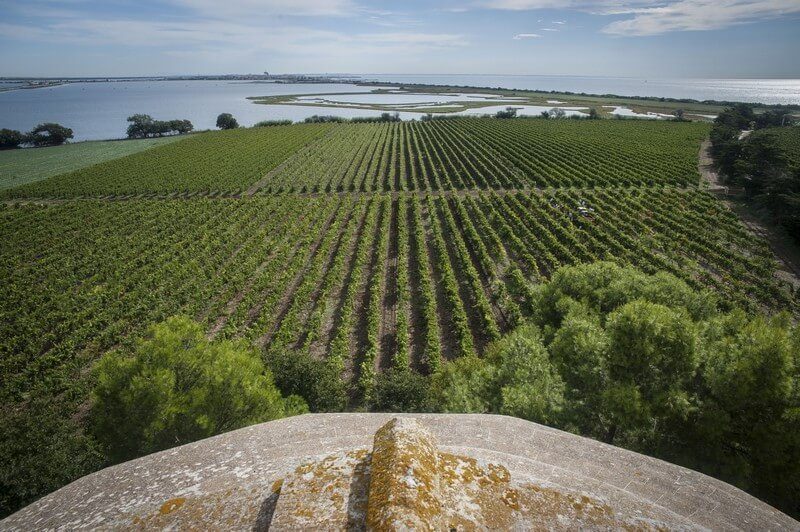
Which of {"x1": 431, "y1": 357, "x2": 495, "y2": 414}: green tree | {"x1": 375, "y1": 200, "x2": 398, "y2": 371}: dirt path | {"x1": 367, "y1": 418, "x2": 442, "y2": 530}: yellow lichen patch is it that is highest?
{"x1": 367, "y1": 418, "x2": 442, "y2": 530}: yellow lichen patch

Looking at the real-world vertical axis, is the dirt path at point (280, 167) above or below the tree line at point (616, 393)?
above

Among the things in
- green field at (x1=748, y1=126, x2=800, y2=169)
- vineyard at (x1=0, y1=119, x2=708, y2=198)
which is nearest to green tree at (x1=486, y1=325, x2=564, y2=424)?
vineyard at (x1=0, y1=119, x2=708, y2=198)

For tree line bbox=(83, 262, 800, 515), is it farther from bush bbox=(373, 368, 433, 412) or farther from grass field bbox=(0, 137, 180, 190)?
grass field bbox=(0, 137, 180, 190)

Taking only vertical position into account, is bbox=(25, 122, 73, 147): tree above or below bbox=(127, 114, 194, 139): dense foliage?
below

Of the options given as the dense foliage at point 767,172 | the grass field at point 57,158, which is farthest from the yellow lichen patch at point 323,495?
the grass field at point 57,158

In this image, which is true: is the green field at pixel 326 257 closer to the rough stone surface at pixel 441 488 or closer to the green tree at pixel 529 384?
the rough stone surface at pixel 441 488

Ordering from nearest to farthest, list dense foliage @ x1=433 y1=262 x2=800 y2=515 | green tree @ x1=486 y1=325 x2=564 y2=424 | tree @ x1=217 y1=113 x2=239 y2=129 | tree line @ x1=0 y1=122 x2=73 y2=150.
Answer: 1. dense foliage @ x1=433 y1=262 x2=800 y2=515
2. green tree @ x1=486 y1=325 x2=564 y2=424
3. tree line @ x1=0 y1=122 x2=73 y2=150
4. tree @ x1=217 y1=113 x2=239 y2=129
